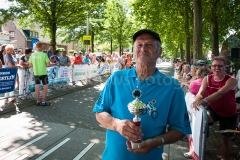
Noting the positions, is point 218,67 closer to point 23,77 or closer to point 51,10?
point 23,77

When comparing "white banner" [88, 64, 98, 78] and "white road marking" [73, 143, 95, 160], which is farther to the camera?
"white banner" [88, 64, 98, 78]

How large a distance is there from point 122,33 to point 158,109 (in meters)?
39.6

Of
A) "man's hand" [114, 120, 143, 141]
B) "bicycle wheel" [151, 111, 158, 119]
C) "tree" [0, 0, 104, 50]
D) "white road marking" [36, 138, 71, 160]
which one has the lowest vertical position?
"white road marking" [36, 138, 71, 160]

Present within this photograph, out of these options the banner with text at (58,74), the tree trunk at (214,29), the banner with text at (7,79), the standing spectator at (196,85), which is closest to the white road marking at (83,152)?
the standing spectator at (196,85)

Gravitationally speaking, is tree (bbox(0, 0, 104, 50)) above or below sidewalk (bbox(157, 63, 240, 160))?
above

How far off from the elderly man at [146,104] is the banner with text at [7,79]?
21.4 feet

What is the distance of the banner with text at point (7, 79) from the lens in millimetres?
7582

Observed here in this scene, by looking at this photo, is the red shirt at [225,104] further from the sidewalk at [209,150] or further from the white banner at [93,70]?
the white banner at [93,70]

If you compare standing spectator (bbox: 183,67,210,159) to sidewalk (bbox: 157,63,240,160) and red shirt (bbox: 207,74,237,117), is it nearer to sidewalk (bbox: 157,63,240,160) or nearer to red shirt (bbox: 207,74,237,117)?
sidewalk (bbox: 157,63,240,160)

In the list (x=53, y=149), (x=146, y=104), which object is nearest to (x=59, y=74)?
(x=53, y=149)

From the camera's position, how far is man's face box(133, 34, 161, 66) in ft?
6.80

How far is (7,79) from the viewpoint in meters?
7.77

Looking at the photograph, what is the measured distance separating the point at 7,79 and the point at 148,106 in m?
7.07

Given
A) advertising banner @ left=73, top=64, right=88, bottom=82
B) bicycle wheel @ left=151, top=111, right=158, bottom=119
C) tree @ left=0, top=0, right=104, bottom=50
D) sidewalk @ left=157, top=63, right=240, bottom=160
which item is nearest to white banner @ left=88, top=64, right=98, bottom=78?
advertising banner @ left=73, top=64, right=88, bottom=82
